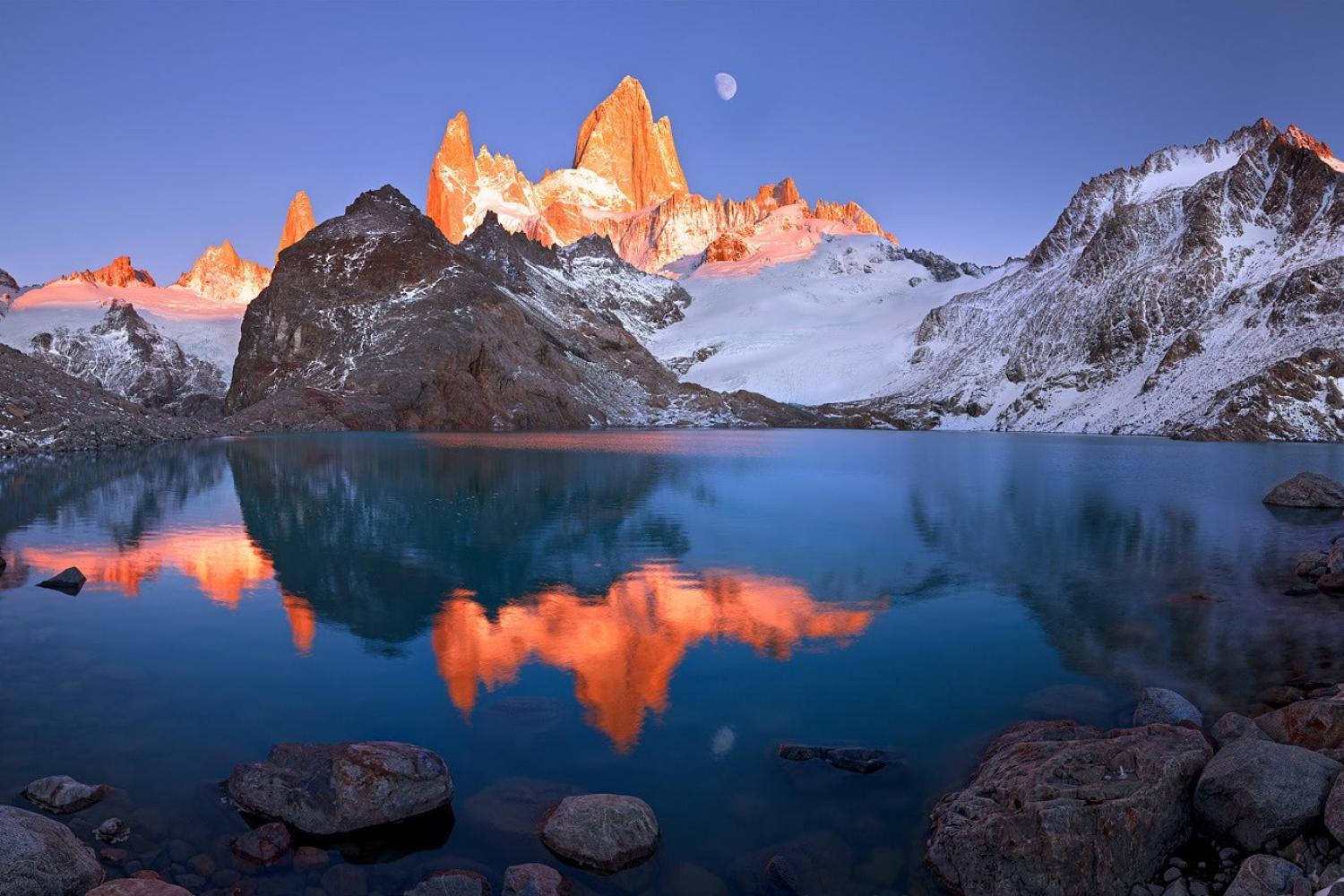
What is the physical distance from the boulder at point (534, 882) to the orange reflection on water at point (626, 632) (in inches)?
149

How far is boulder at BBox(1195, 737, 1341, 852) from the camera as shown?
8.51 meters

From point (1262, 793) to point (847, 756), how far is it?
201 inches

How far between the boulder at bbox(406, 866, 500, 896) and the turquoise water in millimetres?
494

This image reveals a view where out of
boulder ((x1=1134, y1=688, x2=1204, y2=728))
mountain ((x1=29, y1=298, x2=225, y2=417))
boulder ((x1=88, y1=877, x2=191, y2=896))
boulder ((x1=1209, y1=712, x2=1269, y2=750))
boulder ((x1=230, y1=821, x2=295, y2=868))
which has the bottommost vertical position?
boulder ((x1=230, y1=821, x2=295, y2=868))

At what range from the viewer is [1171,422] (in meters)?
124

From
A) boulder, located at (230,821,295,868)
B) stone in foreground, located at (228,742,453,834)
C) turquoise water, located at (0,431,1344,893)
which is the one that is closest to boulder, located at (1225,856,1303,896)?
turquoise water, located at (0,431,1344,893)

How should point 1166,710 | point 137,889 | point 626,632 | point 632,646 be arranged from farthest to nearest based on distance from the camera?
point 626,632 < point 632,646 < point 1166,710 < point 137,889

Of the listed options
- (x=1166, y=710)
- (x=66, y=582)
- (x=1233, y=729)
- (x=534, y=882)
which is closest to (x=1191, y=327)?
(x=1166, y=710)

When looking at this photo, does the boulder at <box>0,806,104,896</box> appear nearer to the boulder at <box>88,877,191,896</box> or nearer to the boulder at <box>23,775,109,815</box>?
the boulder at <box>88,877,191,896</box>

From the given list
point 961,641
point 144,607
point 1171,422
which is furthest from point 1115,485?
point 1171,422

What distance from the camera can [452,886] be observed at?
28.4 feet

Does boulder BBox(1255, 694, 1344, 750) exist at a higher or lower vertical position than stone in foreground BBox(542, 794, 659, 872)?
higher

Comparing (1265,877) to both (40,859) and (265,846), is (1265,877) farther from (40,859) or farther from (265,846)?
(40,859)

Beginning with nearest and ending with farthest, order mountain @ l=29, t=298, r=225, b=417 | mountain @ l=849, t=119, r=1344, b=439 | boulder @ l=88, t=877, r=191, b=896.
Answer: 1. boulder @ l=88, t=877, r=191, b=896
2. mountain @ l=849, t=119, r=1344, b=439
3. mountain @ l=29, t=298, r=225, b=417
